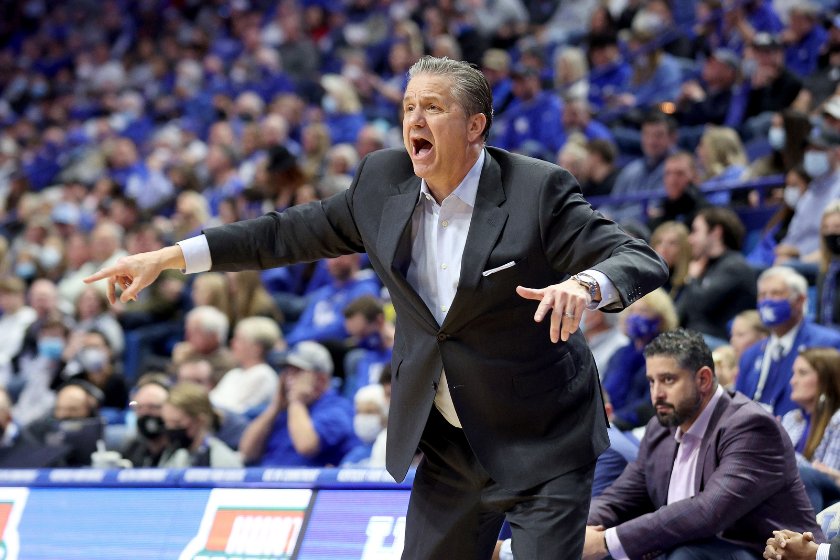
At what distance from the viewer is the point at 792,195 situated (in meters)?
5.99

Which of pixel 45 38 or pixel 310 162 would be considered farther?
pixel 45 38

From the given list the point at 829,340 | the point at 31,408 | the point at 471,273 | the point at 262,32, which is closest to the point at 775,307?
the point at 829,340

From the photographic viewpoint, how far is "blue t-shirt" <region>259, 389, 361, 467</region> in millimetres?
5035

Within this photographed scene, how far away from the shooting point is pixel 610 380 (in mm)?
5016

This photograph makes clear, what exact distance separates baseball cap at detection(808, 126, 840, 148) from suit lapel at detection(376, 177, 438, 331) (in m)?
4.37

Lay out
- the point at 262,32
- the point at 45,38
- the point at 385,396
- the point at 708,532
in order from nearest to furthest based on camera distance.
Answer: the point at 708,532 < the point at 385,396 < the point at 262,32 < the point at 45,38

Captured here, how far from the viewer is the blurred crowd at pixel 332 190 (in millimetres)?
5004

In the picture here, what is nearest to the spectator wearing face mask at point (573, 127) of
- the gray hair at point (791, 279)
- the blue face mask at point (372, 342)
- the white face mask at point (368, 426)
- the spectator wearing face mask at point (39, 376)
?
the blue face mask at point (372, 342)

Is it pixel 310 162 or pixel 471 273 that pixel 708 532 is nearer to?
pixel 471 273

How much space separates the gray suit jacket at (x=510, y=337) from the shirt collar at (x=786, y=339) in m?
2.71

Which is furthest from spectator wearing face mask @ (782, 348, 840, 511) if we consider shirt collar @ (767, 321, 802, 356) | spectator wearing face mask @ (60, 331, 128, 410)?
spectator wearing face mask @ (60, 331, 128, 410)

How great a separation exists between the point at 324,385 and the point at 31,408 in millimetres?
2402

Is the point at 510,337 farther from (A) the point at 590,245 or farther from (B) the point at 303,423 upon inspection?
(B) the point at 303,423

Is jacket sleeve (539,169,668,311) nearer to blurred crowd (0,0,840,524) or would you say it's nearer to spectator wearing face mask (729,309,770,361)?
blurred crowd (0,0,840,524)
